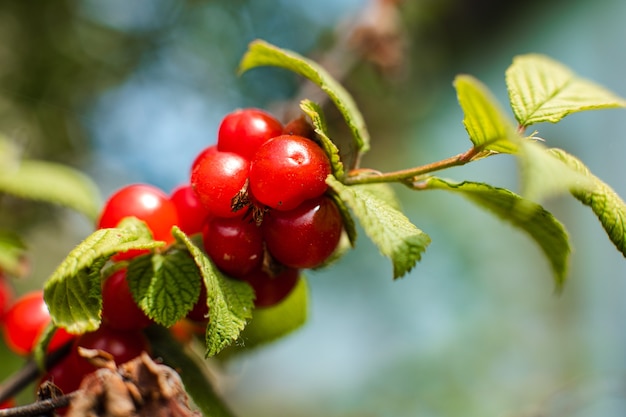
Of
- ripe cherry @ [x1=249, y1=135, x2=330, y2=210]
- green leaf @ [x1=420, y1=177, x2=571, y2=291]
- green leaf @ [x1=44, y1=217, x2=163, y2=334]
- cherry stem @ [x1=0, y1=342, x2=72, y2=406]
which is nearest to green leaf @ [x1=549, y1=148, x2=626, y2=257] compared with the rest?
green leaf @ [x1=420, y1=177, x2=571, y2=291]

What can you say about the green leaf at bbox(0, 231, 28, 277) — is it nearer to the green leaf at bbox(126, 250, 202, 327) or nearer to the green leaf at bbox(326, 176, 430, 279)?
the green leaf at bbox(126, 250, 202, 327)

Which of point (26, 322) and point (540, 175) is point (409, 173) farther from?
point (26, 322)

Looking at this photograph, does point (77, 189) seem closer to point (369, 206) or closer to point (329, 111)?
point (369, 206)

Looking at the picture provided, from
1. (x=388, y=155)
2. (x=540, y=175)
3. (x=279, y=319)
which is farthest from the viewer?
(x=388, y=155)

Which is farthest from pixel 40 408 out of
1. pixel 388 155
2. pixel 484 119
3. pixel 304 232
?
pixel 388 155

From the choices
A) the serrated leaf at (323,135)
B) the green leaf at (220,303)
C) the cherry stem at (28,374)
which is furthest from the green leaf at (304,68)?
the cherry stem at (28,374)

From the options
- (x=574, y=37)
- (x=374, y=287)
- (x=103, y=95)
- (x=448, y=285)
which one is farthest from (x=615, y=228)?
(x=574, y=37)
